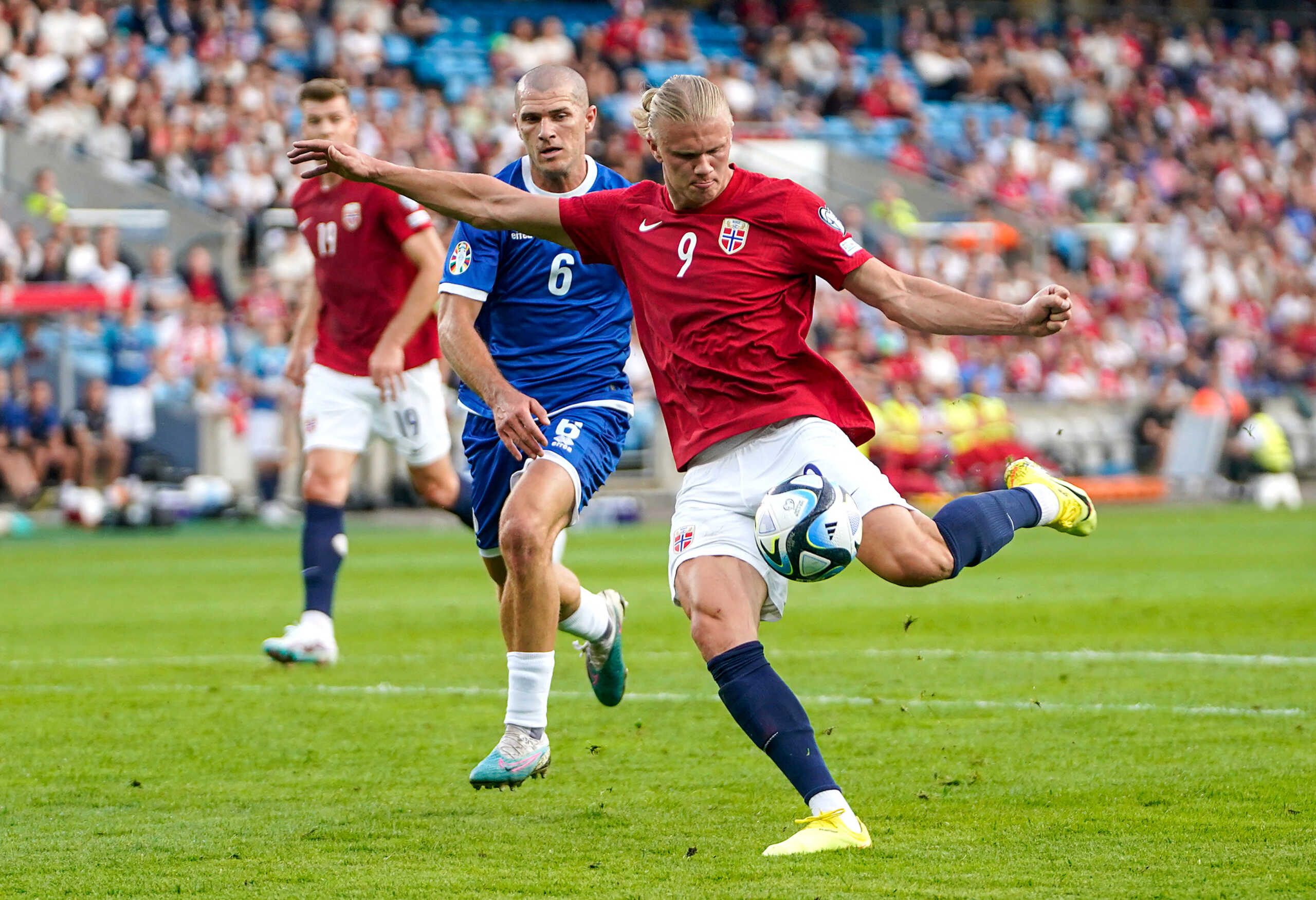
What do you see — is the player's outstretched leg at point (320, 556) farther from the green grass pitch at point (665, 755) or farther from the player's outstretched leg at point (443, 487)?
the player's outstretched leg at point (443, 487)

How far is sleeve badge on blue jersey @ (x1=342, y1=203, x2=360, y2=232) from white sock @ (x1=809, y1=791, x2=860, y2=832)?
5235 millimetres

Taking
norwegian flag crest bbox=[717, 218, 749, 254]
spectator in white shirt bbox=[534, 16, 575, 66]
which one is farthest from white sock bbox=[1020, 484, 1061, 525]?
spectator in white shirt bbox=[534, 16, 575, 66]

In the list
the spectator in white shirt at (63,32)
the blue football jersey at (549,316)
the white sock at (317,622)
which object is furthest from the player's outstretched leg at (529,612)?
the spectator in white shirt at (63,32)

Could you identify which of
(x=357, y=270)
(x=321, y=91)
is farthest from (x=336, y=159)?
(x=357, y=270)

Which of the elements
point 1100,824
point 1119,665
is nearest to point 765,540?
point 1100,824

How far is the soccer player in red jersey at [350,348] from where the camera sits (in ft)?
29.8

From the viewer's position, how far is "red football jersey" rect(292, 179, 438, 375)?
30.4ft

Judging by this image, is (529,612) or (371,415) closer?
(529,612)

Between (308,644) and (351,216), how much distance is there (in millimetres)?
2128

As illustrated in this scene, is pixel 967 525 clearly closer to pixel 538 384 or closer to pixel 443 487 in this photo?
pixel 538 384

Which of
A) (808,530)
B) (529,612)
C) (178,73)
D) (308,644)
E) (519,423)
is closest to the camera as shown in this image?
(808,530)

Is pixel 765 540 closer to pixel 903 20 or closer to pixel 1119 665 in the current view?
pixel 1119 665

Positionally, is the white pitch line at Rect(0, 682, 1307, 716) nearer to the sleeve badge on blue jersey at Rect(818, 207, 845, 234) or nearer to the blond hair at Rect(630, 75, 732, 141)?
the sleeve badge on blue jersey at Rect(818, 207, 845, 234)

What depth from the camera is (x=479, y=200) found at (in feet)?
18.4
